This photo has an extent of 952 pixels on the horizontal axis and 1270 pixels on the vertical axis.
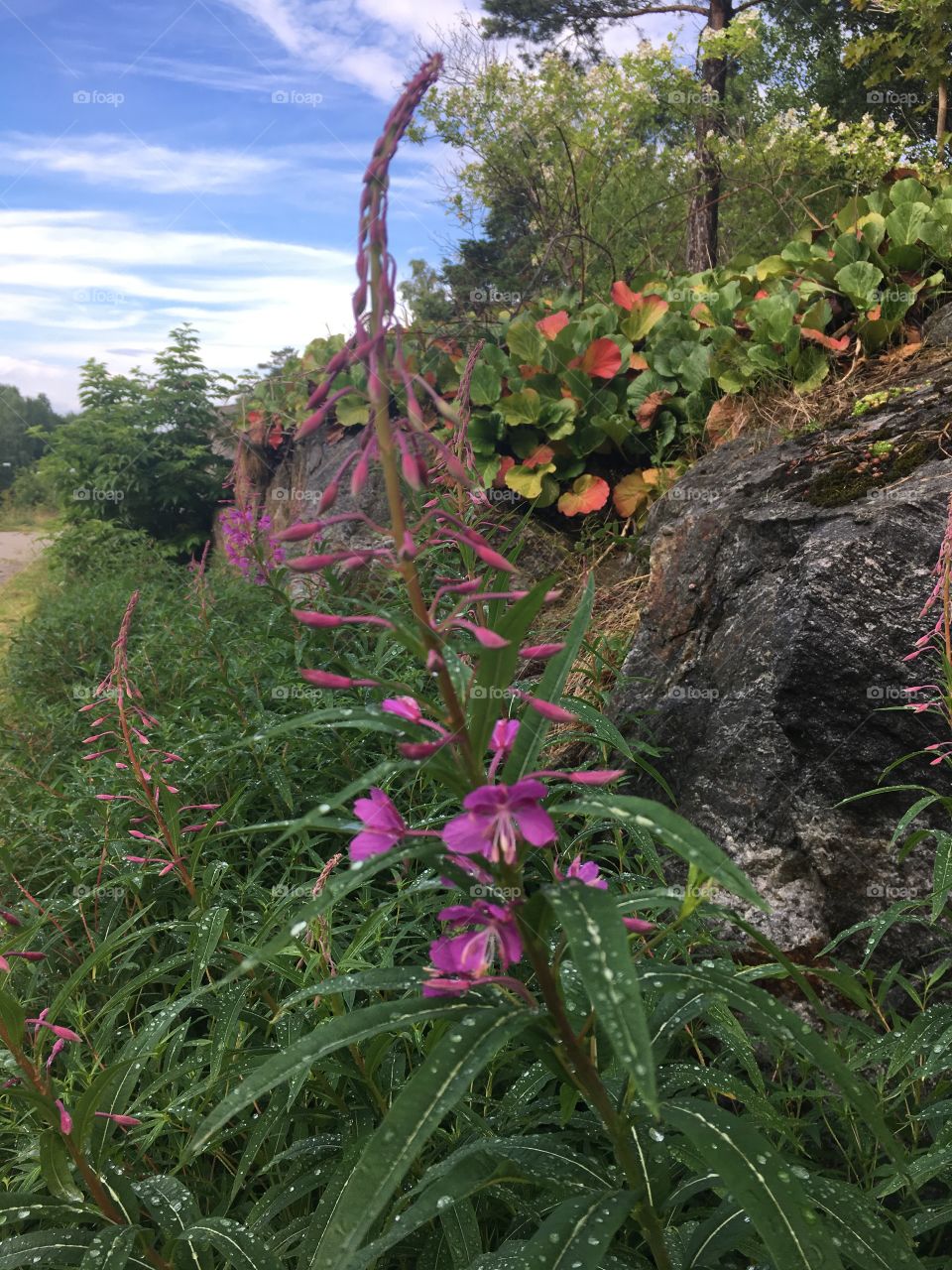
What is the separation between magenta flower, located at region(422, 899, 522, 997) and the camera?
3.29 feet

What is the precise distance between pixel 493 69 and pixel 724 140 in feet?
14.6

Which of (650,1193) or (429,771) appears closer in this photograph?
(429,771)

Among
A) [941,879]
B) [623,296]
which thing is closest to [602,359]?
[623,296]

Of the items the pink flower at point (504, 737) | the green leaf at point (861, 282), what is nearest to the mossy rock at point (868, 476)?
the green leaf at point (861, 282)

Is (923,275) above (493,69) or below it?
below

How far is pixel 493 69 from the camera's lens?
11.9 meters

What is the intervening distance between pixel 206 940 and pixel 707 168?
9653 millimetres

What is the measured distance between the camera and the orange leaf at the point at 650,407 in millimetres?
4656

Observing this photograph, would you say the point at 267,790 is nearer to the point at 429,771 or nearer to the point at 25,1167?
the point at 25,1167

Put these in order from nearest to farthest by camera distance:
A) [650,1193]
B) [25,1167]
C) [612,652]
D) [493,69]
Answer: [650,1193]
[25,1167]
[612,652]
[493,69]

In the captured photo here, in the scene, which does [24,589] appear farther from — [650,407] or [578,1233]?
[578,1233]

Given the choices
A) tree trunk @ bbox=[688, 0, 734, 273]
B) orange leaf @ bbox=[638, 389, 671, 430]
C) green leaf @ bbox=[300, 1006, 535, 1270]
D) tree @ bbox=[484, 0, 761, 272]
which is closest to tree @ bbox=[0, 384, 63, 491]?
tree @ bbox=[484, 0, 761, 272]

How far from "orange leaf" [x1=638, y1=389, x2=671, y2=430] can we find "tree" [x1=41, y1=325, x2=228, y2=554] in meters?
6.31

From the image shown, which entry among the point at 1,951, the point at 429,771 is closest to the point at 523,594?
the point at 429,771
